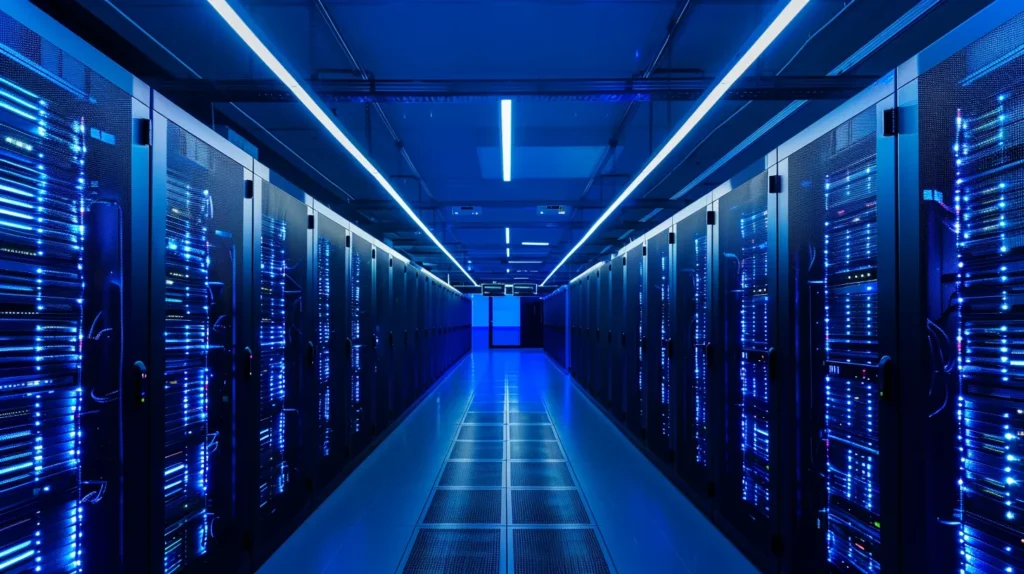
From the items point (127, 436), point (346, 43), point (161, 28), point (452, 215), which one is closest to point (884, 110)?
point (127, 436)

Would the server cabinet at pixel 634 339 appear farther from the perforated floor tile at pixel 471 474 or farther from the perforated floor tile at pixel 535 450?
the perforated floor tile at pixel 471 474

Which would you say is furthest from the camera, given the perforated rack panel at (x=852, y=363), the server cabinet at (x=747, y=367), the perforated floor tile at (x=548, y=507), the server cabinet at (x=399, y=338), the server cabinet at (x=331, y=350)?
the server cabinet at (x=399, y=338)

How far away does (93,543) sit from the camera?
1.60 meters

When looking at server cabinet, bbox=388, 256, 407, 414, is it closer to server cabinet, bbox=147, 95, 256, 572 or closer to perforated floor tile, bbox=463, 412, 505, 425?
perforated floor tile, bbox=463, 412, 505, 425

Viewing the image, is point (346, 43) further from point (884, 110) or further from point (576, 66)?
point (884, 110)

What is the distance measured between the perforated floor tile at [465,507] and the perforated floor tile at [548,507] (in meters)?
0.13

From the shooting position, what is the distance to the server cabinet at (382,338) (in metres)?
5.59

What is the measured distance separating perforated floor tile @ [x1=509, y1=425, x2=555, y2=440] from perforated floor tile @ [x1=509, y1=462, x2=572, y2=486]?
106 cm

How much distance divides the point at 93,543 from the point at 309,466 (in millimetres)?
2010

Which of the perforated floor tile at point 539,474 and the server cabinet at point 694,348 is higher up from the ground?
the server cabinet at point 694,348

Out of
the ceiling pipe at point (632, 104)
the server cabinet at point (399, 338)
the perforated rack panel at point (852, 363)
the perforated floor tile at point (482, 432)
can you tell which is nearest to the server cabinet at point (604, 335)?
the ceiling pipe at point (632, 104)

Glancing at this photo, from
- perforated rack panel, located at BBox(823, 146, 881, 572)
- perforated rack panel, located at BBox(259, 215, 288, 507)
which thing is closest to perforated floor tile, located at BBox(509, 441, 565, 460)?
perforated rack panel, located at BBox(259, 215, 288, 507)

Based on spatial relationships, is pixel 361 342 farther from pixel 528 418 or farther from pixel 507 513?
pixel 528 418

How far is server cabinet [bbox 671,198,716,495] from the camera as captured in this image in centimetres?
353
